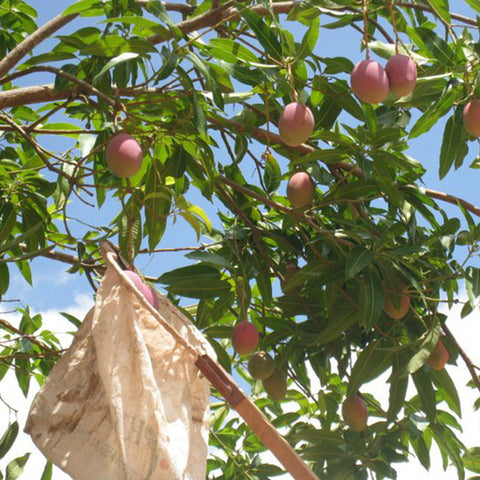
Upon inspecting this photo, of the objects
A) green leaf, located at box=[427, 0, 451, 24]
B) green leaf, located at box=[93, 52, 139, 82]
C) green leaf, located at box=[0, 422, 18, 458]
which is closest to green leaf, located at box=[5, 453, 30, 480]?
green leaf, located at box=[0, 422, 18, 458]

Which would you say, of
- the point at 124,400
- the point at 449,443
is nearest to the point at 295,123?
the point at 124,400

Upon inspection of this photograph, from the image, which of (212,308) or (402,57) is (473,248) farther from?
(212,308)

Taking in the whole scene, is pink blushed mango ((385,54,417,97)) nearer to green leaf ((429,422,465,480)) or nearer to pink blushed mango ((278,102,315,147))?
pink blushed mango ((278,102,315,147))

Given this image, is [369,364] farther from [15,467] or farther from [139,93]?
[15,467]

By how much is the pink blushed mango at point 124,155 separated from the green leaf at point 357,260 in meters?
0.58

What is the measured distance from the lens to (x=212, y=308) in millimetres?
2391

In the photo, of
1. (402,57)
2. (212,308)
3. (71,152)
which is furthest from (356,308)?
(71,152)

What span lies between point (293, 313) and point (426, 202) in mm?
496

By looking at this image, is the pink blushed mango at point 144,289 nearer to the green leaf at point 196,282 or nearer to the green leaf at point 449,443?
the green leaf at point 196,282

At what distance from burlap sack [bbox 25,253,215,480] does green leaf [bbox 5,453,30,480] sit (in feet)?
4.79

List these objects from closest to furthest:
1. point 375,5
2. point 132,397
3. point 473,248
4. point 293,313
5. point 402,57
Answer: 1. point 132,397
2. point 402,57
3. point 375,5
4. point 473,248
5. point 293,313

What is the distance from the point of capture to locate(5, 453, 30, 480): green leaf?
273cm

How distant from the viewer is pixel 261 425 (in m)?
1.40

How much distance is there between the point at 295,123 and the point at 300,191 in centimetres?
26
